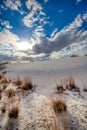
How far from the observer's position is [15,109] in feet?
12.7

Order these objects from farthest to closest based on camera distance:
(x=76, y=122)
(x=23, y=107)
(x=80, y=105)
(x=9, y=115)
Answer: (x=23, y=107), (x=80, y=105), (x=9, y=115), (x=76, y=122)

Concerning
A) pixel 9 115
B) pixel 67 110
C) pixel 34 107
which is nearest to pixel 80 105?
pixel 67 110

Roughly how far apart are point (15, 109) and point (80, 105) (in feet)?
5.84

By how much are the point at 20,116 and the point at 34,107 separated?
64 centimetres

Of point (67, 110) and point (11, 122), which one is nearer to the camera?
point (11, 122)

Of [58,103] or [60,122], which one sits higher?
[58,103]

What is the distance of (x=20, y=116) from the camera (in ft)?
12.4

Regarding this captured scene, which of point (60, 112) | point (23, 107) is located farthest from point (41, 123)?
point (23, 107)

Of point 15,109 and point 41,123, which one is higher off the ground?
point 15,109

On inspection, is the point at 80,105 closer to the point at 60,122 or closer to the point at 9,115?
the point at 60,122

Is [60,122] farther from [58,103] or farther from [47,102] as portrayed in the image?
[47,102]

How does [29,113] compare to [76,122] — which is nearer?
[76,122]

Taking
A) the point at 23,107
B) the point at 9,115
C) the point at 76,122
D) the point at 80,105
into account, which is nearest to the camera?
the point at 76,122

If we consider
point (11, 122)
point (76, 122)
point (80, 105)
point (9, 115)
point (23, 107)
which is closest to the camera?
point (76, 122)
